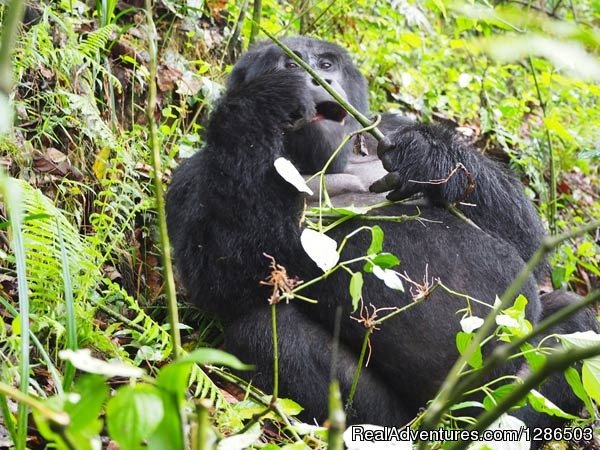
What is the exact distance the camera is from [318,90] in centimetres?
298

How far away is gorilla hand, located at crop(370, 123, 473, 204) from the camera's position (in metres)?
2.87

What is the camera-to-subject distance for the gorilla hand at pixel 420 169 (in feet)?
9.41

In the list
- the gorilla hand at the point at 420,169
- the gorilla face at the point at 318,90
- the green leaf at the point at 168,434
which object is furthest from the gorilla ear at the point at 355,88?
the green leaf at the point at 168,434

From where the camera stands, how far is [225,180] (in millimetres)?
2744

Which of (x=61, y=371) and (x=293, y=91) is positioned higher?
(x=293, y=91)

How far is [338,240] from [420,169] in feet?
1.35

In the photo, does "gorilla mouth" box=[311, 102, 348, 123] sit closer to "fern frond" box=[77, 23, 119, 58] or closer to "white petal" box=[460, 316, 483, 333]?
"fern frond" box=[77, 23, 119, 58]

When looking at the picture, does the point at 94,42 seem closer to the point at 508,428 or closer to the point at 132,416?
the point at 508,428

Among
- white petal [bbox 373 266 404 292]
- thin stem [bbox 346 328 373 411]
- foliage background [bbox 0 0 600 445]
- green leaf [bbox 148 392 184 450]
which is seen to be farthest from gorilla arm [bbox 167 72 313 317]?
green leaf [bbox 148 392 184 450]

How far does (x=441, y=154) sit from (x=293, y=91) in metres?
0.61

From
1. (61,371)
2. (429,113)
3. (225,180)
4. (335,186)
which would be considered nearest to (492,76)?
(429,113)

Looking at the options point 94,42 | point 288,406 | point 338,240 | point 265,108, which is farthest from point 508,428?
point 94,42

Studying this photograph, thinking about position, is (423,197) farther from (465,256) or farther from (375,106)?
(375,106)

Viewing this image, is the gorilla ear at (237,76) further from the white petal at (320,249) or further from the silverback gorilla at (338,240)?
the white petal at (320,249)
